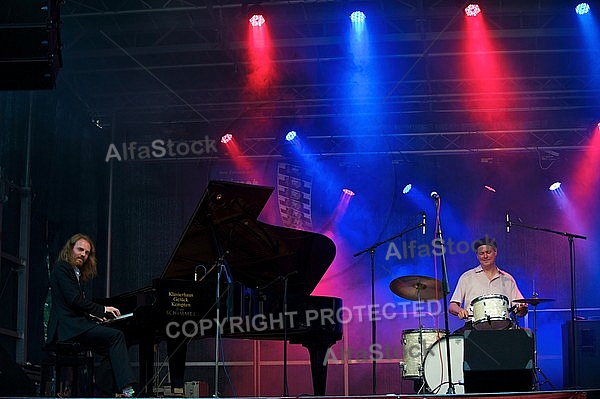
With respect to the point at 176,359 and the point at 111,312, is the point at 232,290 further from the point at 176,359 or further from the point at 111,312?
the point at 111,312

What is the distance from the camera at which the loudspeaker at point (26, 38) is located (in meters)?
6.53

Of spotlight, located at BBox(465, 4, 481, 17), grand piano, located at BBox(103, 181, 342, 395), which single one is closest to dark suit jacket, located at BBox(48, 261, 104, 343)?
grand piano, located at BBox(103, 181, 342, 395)

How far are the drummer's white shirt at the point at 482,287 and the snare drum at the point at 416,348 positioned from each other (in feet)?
1.40

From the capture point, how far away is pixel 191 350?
499 inches

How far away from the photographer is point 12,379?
26.7ft

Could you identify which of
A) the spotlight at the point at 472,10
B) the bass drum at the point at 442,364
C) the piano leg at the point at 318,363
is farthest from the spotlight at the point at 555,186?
the piano leg at the point at 318,363

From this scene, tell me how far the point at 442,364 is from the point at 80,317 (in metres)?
3.36

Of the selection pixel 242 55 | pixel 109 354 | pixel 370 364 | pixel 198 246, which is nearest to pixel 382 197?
pixel 370 364

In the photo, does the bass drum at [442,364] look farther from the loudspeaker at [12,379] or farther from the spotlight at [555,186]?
the spotlight at [555,186]

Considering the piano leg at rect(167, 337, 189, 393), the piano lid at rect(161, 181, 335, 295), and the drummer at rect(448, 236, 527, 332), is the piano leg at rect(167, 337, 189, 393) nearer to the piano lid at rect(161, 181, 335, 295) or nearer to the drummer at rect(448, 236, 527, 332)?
the piano lid at rect(161, 181, 335, 295)

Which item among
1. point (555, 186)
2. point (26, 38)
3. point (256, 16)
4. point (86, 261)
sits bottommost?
point (86, 261)

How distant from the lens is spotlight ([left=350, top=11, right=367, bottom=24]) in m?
10.2

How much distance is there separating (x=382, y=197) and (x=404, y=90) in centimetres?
179

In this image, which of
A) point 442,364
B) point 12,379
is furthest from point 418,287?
point 12,379
